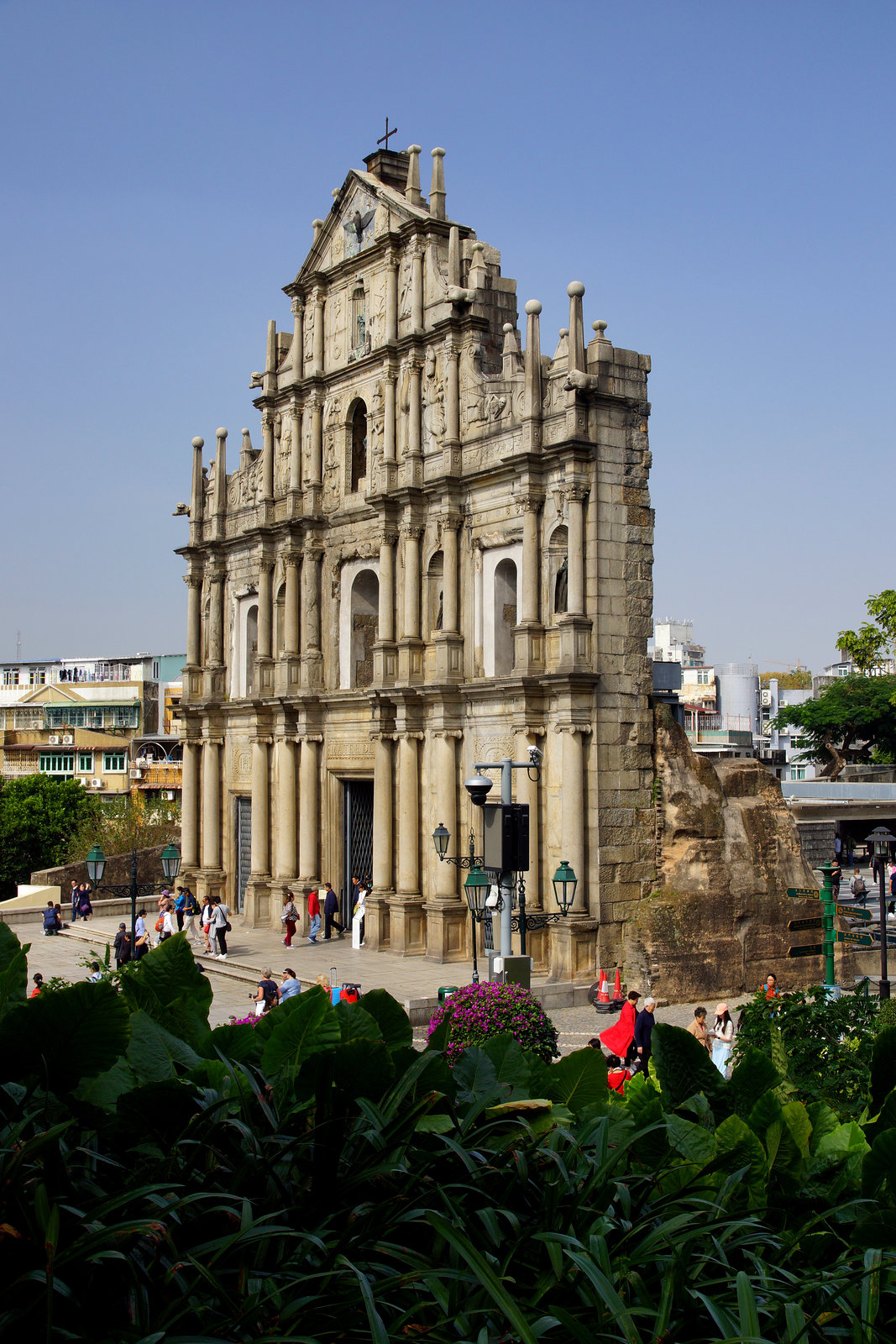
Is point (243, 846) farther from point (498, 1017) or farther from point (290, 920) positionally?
point (498, 1017)

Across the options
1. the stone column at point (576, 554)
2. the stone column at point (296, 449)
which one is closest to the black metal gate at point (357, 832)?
the stone column at point (296, 449)

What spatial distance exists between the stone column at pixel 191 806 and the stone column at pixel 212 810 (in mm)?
1099

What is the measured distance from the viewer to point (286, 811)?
31797mm

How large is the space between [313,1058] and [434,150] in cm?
2715

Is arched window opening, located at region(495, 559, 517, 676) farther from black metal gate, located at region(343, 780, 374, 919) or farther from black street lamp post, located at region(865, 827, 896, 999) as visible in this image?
black street lamp post, located at region(865, 827, 896, 999)

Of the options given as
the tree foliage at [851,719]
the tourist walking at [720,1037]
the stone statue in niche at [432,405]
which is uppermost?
the stone statue in niche at [432,405]

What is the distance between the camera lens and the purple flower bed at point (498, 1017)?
13.1m

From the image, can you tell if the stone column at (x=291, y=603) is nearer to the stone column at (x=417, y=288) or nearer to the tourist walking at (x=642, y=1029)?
the stone column at (x=417, y=288)

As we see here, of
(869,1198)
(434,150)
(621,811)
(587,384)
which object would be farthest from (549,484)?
(869,1198)

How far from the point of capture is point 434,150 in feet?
91.6

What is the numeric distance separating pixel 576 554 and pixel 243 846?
51.3ft

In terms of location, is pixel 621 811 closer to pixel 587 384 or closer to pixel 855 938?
pixel 855 938

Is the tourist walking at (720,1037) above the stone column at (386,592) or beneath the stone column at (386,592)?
beneath

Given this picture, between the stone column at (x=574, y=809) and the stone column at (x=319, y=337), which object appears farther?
the stone column at (x=319, y=337)
